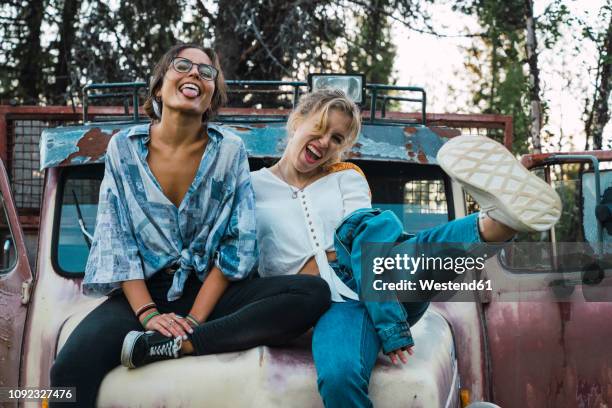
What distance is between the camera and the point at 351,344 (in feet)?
7.53

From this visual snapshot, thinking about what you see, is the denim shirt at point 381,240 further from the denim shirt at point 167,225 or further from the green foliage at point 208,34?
the green foliage at point 208,34

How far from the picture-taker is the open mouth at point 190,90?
2797 millimetres

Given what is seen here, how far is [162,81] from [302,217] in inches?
26.2

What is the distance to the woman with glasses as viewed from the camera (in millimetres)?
2395

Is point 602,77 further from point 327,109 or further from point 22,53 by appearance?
point 22,53

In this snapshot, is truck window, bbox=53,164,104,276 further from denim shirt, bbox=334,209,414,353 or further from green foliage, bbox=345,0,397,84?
green foliage, bbox=345,0,397,84

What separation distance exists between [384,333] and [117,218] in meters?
0.95

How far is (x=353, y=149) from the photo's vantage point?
3547 millimetres

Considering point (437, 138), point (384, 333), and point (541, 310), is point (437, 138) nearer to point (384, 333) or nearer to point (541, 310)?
point (541, 310)

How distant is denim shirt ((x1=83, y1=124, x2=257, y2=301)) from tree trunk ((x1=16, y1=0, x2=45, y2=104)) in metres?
7.42

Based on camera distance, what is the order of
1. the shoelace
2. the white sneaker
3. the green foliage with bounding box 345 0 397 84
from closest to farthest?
1. the white sneaker
2. the shoelace
3. the green foliage with bounding box 345 0 397 84

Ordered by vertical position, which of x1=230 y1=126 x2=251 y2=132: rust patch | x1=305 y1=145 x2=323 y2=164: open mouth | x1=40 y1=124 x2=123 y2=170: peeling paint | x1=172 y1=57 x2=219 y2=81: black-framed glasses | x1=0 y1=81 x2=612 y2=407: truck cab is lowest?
x1=0 y1=81 x2=612 y2=407: truck cab

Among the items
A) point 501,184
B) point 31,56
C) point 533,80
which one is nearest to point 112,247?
point 501,184

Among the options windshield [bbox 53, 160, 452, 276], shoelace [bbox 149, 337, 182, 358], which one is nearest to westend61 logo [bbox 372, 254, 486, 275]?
shoelace [bbox 149, 337, 182, 358]
